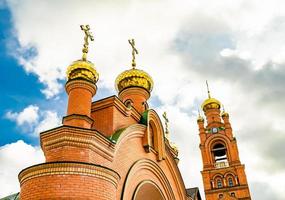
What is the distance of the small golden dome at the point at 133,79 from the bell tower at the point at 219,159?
20217 millimetres

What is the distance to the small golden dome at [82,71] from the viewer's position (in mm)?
9672

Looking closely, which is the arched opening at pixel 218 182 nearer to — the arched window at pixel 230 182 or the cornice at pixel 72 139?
the arched window at pixel 230 182

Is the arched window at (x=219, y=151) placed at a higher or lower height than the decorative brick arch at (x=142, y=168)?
higher

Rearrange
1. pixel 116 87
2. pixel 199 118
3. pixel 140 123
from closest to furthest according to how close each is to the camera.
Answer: pixel 140 123, pixel 116 87, pixel 199 118

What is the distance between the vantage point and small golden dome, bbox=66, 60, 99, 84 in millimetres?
9672

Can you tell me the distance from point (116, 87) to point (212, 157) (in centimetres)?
2183

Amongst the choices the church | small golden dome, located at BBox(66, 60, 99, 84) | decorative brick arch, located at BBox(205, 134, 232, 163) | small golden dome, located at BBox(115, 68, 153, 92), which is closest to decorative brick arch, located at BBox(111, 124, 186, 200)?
the church

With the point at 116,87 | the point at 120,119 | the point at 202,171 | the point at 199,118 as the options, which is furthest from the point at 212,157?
the point at 120,119

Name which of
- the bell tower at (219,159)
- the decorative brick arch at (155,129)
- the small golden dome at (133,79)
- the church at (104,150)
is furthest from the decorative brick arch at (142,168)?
the bell tower at (219,159)

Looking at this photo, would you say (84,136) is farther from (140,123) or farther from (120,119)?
(140,123)

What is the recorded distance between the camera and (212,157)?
32500mm

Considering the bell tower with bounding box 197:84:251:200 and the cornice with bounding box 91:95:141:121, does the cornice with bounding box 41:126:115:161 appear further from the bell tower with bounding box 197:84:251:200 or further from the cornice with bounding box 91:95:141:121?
the bell tower with bounding box 197:84:251:200

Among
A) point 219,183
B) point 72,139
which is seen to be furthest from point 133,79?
point 219,183

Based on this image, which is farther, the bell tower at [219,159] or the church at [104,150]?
the bell tower at [219,159]
